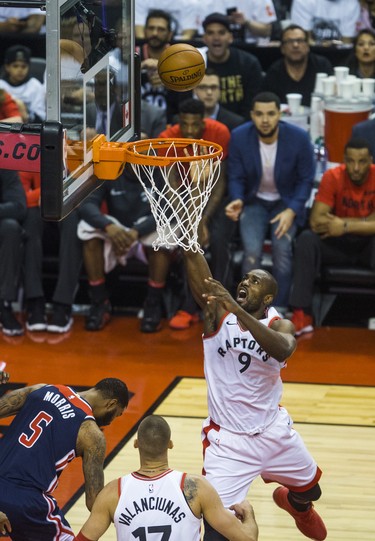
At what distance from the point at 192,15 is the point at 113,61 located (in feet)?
18.3

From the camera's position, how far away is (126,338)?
31.6 ft

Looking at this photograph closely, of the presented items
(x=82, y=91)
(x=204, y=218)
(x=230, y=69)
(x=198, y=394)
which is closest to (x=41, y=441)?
(x=82, y=91)

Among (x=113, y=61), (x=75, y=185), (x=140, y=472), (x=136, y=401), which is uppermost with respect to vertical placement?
(x=113, y=61)

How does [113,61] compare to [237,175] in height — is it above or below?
above

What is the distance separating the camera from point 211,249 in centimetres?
962

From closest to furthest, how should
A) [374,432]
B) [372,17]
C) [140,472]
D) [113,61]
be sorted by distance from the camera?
1. [140,472]
2. [113,61]
3. [374,432]
4. [372,17]

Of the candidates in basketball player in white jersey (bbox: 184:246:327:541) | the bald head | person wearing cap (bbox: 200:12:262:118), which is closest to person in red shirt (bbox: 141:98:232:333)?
person wearing cap (bbox: 200:12:262:118)

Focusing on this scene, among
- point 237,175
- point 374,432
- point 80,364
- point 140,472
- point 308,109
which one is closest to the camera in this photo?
point 140,472

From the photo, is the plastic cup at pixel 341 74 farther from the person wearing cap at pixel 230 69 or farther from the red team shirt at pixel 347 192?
the person wearing cap at pixel 230 69

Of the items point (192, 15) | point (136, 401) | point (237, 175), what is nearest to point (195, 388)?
point (136, 401)

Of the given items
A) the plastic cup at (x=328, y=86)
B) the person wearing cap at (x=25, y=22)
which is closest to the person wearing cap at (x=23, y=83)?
the person wearing cap at (x=25, y=22)

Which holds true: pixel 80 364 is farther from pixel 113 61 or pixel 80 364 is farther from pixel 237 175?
pixel 113 61

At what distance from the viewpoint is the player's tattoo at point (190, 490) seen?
458cm

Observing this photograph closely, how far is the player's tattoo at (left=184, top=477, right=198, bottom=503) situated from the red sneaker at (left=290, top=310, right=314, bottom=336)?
5012 mm
